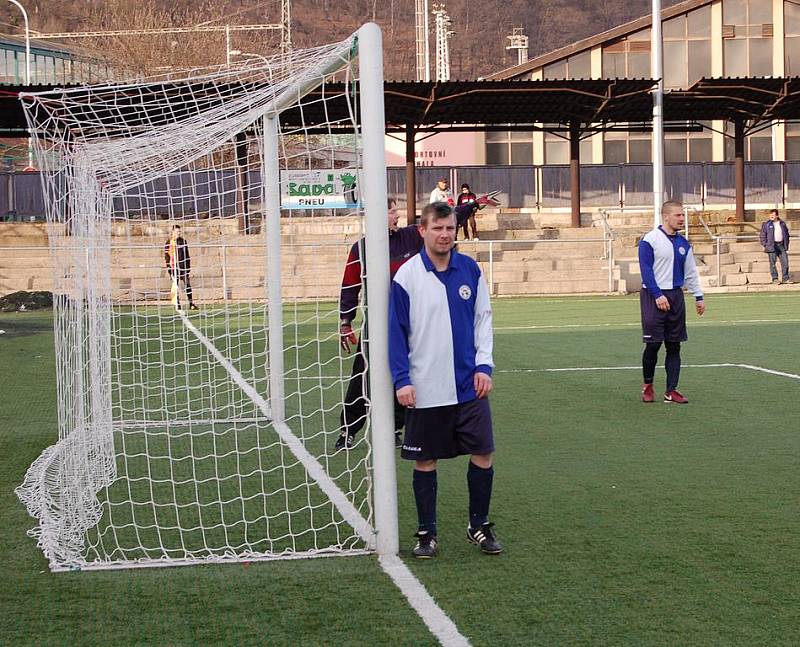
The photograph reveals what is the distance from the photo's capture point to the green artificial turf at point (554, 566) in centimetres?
488

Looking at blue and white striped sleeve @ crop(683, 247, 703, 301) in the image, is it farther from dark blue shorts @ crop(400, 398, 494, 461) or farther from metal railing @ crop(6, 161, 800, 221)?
metal railing @ crop(6, 161, 800, 221)

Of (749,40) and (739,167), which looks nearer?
(739,167)

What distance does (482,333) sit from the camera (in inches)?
239

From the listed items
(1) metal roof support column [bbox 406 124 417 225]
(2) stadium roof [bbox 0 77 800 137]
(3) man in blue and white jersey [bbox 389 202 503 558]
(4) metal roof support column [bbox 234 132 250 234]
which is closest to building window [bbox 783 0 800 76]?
(2) stadium roof [bbox 0 77 800 137]

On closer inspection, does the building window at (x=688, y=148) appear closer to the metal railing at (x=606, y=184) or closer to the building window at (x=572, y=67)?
the building window at (x=572, y=67)

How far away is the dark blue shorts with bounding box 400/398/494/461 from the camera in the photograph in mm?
5988

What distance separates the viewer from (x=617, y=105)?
Answer: 34.6 meters

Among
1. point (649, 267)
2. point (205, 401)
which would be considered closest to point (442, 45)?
point (205, 401)

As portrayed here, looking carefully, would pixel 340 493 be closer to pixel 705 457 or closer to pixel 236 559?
pixel 236 559

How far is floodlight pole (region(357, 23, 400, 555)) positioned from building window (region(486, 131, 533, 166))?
149 ft

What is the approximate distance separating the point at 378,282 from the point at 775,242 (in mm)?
27175

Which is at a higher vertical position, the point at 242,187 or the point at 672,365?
the point at 242,187

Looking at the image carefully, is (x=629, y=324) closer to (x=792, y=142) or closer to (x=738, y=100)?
(x=738, y=100)

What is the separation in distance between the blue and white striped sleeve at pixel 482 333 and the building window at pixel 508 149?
45441mm
